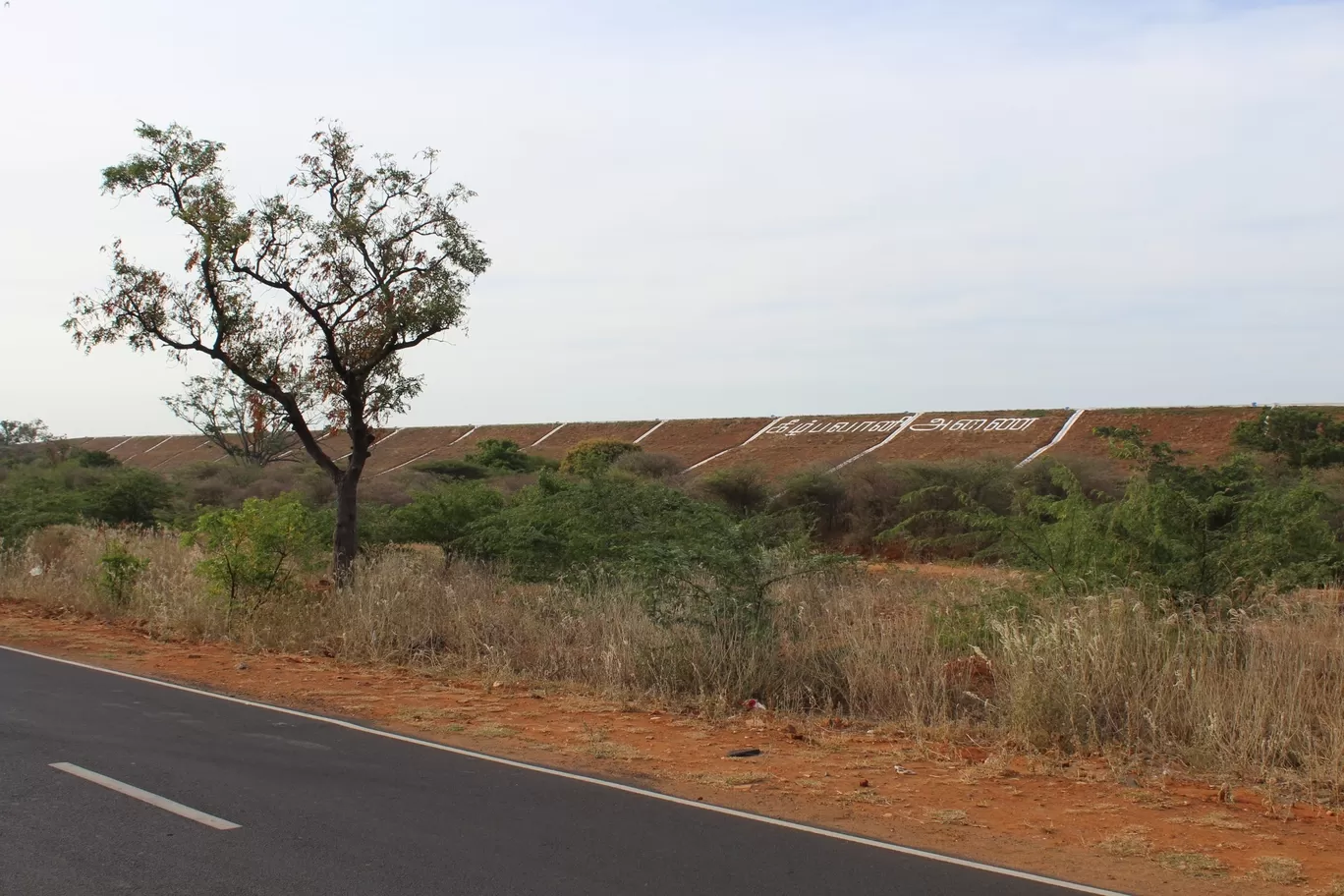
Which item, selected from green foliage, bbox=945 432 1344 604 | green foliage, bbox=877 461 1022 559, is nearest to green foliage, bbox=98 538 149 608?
green foliage, bbox=945 432 1344 604

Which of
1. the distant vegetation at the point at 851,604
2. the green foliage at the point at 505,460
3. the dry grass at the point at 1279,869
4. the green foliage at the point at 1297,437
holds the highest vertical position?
the green foliage at the point at 505,460

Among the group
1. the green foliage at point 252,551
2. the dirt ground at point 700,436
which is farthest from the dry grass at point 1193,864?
the dirt ground at point 700,436

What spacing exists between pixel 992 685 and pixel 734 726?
245cm

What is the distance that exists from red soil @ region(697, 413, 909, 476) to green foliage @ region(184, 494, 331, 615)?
30.5 meters

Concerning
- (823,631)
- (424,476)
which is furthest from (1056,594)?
(424,476)

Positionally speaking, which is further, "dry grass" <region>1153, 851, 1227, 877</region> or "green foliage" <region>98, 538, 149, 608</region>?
"green foliage" <region>98, 538, 149, 608</region>

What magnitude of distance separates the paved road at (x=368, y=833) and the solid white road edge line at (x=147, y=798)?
0.06m

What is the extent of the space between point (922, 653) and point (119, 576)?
13274 millimetres

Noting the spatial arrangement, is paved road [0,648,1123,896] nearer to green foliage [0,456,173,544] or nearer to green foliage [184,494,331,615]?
green foliage [184,494,331,615]

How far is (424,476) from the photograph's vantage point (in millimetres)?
44656

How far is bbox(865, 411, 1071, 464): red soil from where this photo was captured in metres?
46.8

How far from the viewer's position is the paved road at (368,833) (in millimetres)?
5594

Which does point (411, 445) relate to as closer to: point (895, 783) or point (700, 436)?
point (700, 436)

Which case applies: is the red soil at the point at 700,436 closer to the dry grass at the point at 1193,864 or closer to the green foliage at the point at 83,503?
the green foliage at the point at 83,503
